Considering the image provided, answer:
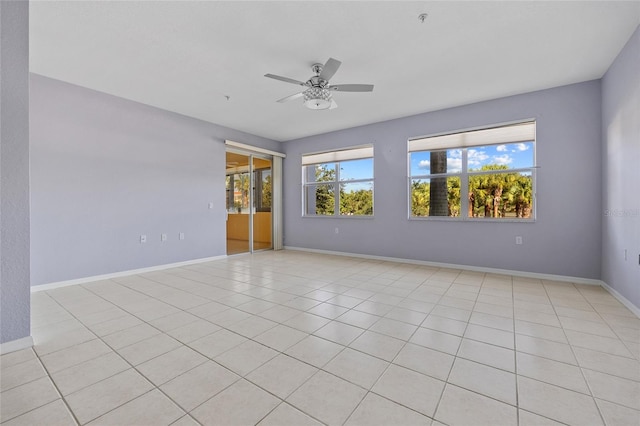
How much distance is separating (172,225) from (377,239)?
4082 mm

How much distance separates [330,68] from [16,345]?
11.9 ft

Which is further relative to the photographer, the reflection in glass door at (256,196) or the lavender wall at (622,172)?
the reflection in glass door at (256,196)

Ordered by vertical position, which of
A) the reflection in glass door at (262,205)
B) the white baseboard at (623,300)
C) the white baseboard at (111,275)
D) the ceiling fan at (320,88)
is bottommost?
the white baseboard at (623,300)

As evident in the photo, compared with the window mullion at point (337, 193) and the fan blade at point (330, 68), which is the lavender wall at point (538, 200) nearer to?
the window mullion at point (337, 193)

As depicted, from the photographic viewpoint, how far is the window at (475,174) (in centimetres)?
430

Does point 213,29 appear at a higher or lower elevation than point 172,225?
higher

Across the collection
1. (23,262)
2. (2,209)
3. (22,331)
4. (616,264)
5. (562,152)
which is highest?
(562,152)

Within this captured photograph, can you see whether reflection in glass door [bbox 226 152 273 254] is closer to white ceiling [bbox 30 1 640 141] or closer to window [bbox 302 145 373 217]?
window [bbox 302 145 373 217]

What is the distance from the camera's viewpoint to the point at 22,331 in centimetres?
209

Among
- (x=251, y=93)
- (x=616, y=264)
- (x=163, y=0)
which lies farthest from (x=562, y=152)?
(x=163, y=0)

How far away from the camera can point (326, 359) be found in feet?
6.30

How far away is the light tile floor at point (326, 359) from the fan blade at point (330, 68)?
2.59 metres

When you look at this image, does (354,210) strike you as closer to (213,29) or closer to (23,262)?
(213,29)

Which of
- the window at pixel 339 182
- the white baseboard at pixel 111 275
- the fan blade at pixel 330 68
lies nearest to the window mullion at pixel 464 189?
the window at pixel 339 182
